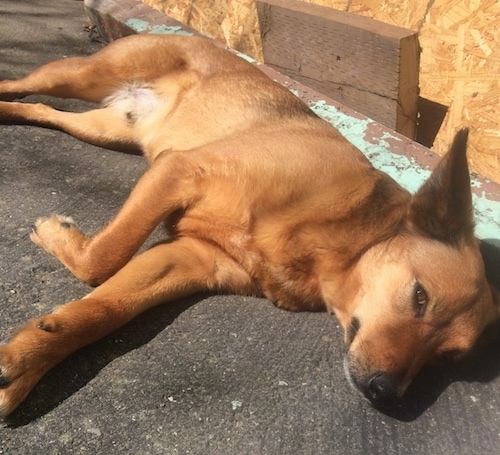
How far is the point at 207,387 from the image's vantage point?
2963 mm

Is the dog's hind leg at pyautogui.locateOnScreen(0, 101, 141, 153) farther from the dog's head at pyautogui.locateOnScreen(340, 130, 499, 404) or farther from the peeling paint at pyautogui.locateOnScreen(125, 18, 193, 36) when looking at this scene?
the dog's head at pyautogui.locateOnScreen(340, 130, 499, 404)

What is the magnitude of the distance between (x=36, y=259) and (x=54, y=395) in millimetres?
1010

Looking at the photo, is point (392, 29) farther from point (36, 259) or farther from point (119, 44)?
point (36, 259)

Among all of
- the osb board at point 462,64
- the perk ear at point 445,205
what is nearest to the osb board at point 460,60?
the osb board at point 462,64

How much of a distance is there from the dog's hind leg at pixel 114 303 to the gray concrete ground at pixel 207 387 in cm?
7

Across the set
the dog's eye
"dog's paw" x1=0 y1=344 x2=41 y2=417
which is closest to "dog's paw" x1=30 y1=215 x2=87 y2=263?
"dog's paw" x1=0 y1=344 x2=41 y2=417

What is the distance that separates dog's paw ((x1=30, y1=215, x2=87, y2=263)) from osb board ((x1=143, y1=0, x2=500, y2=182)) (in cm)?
332

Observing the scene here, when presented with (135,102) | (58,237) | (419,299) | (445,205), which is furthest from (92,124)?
(419,299)

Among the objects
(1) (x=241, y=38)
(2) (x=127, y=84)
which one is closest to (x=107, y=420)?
(2) (x=127, y=84)

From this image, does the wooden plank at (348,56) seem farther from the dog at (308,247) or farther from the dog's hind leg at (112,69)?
the dog at (308,247)

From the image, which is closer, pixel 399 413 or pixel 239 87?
pixel 399 413

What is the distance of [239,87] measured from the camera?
4633 mm

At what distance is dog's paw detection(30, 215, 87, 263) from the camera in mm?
3443

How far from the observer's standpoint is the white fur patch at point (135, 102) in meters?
4.96
